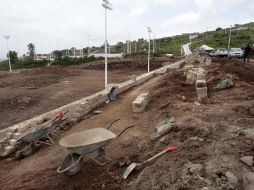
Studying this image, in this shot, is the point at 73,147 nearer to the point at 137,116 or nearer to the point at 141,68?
the point at 137,116

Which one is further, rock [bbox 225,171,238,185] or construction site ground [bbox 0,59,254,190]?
construction site ground [bbox 0,59,254,190]

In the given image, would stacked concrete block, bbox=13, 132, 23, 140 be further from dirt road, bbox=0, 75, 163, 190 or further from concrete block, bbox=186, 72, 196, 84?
→ concrete block, bbox=186, 72, 196, 84

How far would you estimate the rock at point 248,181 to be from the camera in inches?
148

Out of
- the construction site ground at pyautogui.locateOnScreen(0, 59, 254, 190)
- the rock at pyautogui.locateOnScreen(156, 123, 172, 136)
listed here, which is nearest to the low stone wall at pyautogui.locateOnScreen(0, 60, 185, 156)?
the construction site ground at pyautogui.locateOnScreen(0, 59, 254, 190)

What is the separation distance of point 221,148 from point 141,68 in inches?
1173

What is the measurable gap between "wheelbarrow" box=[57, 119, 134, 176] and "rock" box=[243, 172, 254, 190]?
2511 mm

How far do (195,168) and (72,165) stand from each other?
7.16 feet

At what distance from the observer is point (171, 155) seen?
16.7 ft

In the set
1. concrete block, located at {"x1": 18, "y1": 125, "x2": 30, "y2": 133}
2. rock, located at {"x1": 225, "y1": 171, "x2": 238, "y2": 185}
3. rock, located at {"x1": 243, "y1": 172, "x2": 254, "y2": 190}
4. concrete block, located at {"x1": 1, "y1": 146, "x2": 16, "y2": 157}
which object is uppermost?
rock, located at {"x1": 243, "y1": 172, "x2": 254, "y2": 190}

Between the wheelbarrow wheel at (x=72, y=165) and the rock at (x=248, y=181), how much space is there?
2.85 meters

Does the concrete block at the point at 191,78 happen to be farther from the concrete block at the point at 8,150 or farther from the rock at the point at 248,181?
the rock at the point at 248,181

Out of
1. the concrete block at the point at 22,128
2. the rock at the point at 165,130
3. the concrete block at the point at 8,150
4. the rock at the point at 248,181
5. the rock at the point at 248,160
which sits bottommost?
the concrete block at the point at 8,150

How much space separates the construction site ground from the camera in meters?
4.33

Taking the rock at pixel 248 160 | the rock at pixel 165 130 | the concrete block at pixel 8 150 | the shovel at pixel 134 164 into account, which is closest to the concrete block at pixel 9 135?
the concrete block at pixel 8 150
